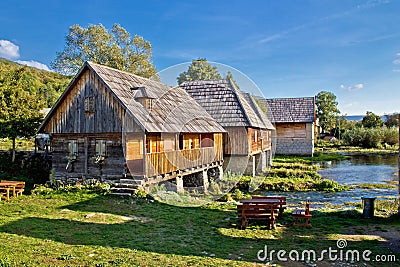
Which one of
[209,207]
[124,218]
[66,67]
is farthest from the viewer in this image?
[66,67]

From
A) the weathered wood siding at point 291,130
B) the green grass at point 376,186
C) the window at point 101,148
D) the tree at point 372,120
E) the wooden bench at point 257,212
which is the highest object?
the tree at point 372,120

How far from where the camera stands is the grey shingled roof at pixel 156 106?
53.1 feet

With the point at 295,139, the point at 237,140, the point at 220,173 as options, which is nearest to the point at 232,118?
the point at 237,140

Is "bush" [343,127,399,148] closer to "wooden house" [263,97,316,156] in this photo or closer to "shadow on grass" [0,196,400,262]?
"wooden house" [263,97,316,156]

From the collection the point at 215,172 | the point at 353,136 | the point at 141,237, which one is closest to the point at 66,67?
the point at 215,172

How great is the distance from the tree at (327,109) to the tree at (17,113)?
60.6 m

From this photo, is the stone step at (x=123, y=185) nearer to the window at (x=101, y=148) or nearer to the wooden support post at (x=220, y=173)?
the window at (x=101, y=148)

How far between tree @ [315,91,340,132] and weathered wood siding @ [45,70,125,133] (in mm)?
61930

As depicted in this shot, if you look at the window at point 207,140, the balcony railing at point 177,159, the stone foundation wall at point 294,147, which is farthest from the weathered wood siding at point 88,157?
the stone foundation wall at point 294,147

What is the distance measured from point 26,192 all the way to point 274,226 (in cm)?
1148

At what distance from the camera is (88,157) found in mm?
17344

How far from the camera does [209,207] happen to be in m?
14.5

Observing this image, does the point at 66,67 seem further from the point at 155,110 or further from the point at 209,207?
the point at 209,207

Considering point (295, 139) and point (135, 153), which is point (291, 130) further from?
point (135, 153)
